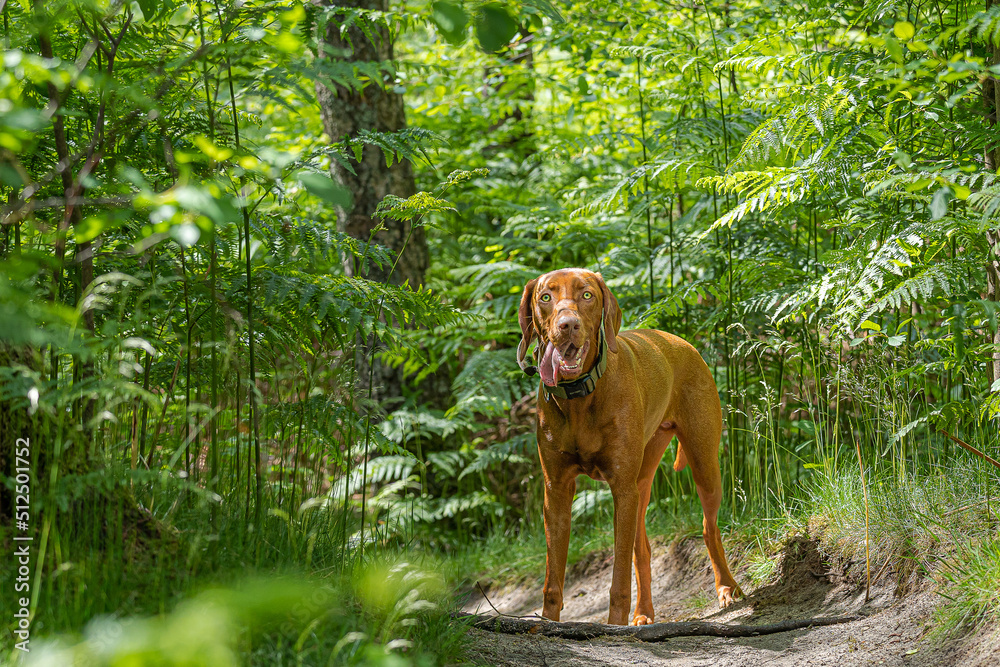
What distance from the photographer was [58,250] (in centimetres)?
263

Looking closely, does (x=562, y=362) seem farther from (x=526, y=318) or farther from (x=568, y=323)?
(x=526, y=318)

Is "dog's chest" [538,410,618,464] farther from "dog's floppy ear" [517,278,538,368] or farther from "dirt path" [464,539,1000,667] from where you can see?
"dirt path" [464,539,1000,667]

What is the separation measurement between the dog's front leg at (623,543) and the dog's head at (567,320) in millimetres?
618

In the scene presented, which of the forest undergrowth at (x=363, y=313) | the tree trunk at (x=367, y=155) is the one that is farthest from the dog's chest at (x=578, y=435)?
the tree trunk at (x=367, y=155)

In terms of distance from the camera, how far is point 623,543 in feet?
12.5

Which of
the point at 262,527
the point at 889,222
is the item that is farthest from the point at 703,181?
the point at 262,527

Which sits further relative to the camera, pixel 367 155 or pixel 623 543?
pixel 367 155

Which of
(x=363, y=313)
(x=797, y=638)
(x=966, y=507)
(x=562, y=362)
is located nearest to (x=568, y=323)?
(x=562, y=362)

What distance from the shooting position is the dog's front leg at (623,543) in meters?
3.76

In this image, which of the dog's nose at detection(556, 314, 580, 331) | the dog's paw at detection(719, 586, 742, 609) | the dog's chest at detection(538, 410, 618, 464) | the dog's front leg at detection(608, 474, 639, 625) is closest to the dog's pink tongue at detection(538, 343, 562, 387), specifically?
the dog's nose at detection(556, 314, 580, 331)

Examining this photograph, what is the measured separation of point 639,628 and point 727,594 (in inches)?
47.9

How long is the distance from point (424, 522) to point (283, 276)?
3844 millimetres

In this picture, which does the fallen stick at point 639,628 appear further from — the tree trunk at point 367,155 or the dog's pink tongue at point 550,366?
the tree trunk at point 367,155

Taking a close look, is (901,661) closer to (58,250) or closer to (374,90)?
(58,250)
